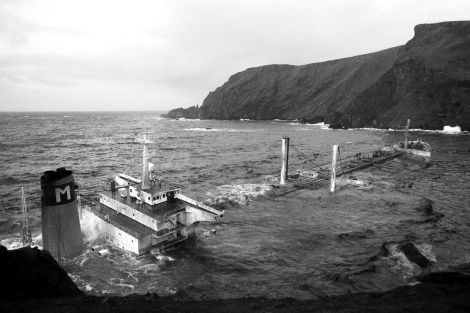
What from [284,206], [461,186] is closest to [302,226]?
[284,206]

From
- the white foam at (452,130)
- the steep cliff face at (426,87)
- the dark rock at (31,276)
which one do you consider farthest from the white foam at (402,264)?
the steep cliff face at (426,87)

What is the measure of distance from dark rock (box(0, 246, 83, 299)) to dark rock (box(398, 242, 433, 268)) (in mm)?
22486

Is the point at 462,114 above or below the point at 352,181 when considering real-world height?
above

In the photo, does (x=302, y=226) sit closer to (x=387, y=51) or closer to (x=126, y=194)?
(x=126, y=194)

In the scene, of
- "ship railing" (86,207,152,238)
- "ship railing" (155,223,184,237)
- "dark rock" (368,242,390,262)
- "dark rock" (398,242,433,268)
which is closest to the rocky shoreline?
"dark rock" (398,242,433,268)

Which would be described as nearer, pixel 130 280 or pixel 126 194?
pixel 130 280

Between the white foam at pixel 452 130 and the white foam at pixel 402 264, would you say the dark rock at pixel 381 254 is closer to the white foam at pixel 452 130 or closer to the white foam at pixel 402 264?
the white foam at pixel 402 264

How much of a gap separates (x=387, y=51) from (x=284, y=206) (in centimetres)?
18176

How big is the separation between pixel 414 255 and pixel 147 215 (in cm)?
2095

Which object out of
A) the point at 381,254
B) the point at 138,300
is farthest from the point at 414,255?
the point at 138,300

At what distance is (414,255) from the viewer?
82.1 feet

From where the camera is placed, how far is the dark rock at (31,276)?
13.6 meters

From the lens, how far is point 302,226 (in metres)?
33.0

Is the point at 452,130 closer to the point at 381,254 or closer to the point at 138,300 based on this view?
the point at 381,254
